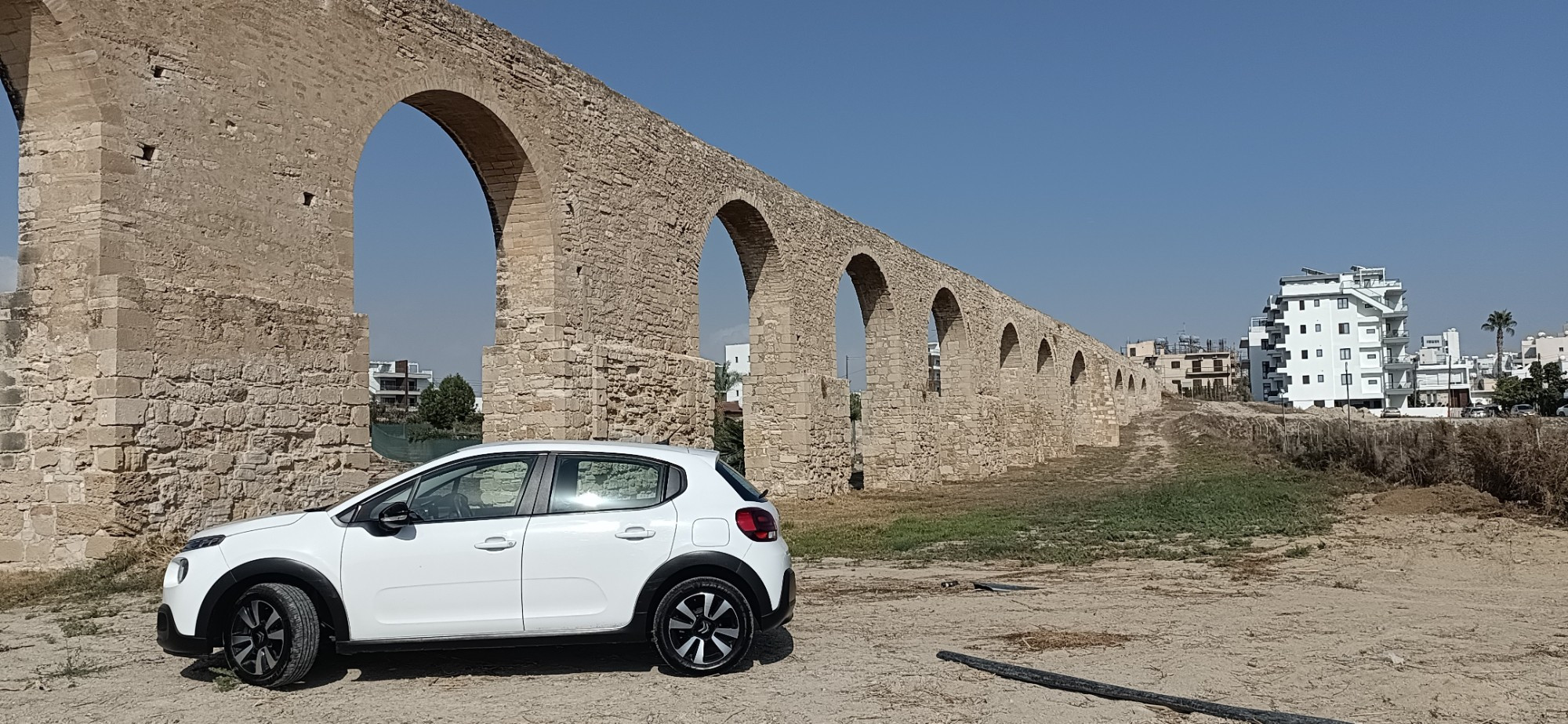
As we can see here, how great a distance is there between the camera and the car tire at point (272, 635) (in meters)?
4.87

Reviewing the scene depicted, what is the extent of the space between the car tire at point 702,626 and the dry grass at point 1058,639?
1.66 meters

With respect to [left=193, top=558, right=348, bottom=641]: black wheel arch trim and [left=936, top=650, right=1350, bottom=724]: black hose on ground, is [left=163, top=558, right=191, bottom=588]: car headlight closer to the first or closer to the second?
[left=193, top=558, right=348, bottom=641]: black wheel arch trim

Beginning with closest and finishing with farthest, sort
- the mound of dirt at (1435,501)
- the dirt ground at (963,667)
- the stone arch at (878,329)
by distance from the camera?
the dirt ground at (963,667), the mound of dirt at (1435,501), the stone arch at (878,329)

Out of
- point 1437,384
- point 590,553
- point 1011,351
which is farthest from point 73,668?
point 1437,384

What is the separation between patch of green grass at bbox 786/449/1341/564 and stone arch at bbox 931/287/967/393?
34.3 ft

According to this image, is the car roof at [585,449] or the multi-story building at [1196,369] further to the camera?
the multi-story building at [1196,369]

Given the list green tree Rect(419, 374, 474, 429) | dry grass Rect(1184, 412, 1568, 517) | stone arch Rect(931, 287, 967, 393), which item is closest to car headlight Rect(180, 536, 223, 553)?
dry grass Rect(1184, 412, 1568, 517)

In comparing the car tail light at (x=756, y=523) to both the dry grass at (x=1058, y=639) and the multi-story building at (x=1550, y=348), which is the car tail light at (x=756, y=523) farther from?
the multi-story building at (x=1550, y=348)

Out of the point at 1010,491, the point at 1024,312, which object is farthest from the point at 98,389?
the point at 1024,312

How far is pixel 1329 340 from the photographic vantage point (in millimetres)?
72625

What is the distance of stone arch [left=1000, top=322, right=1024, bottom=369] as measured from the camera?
33906 millimetres

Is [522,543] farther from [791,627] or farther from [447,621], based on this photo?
[791,627]

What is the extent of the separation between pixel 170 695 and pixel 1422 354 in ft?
310

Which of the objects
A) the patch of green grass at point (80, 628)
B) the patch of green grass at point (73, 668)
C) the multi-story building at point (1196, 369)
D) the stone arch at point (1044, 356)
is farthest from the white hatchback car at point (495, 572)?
the multi-story building at point (1196, 369)
